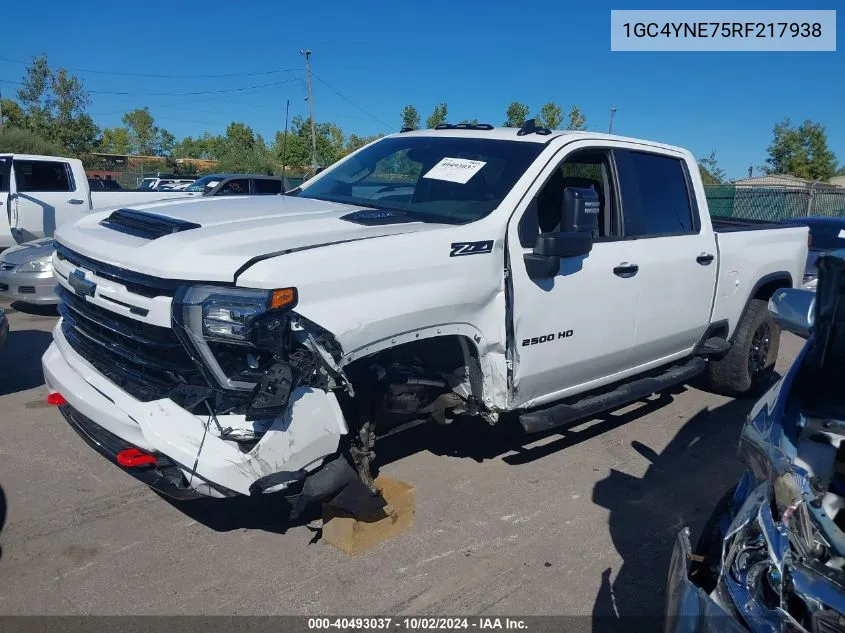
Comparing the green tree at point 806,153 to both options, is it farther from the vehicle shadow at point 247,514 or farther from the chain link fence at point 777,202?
the vehicle shadow at point 247,514

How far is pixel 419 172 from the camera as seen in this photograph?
452 cm

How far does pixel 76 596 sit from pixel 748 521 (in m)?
2.75

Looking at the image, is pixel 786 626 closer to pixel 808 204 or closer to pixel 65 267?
pixel 65 267

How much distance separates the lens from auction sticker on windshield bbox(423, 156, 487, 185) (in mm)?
4168

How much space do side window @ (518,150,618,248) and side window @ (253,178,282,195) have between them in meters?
11.9

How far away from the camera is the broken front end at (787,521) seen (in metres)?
1.77

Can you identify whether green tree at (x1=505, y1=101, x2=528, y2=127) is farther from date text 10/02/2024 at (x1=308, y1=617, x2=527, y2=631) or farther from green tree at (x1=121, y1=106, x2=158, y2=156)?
green tree at (x1=121, y1=106, x2=158, y2=156)

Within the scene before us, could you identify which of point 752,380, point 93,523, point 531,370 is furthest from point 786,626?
point 752,380

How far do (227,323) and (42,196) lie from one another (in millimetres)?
10790

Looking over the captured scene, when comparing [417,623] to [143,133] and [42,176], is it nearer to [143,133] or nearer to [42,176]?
[42,176]

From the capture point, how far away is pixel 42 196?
1184 cm

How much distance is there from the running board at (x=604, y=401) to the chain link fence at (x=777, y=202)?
61.3 feet

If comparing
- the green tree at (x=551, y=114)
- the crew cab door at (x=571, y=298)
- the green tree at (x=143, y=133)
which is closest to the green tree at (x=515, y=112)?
the green tree at (x=551, y=114)

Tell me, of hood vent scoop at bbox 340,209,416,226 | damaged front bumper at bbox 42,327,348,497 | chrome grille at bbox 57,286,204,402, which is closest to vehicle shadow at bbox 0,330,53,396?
chrome grille at bbox 57,286,204,402
